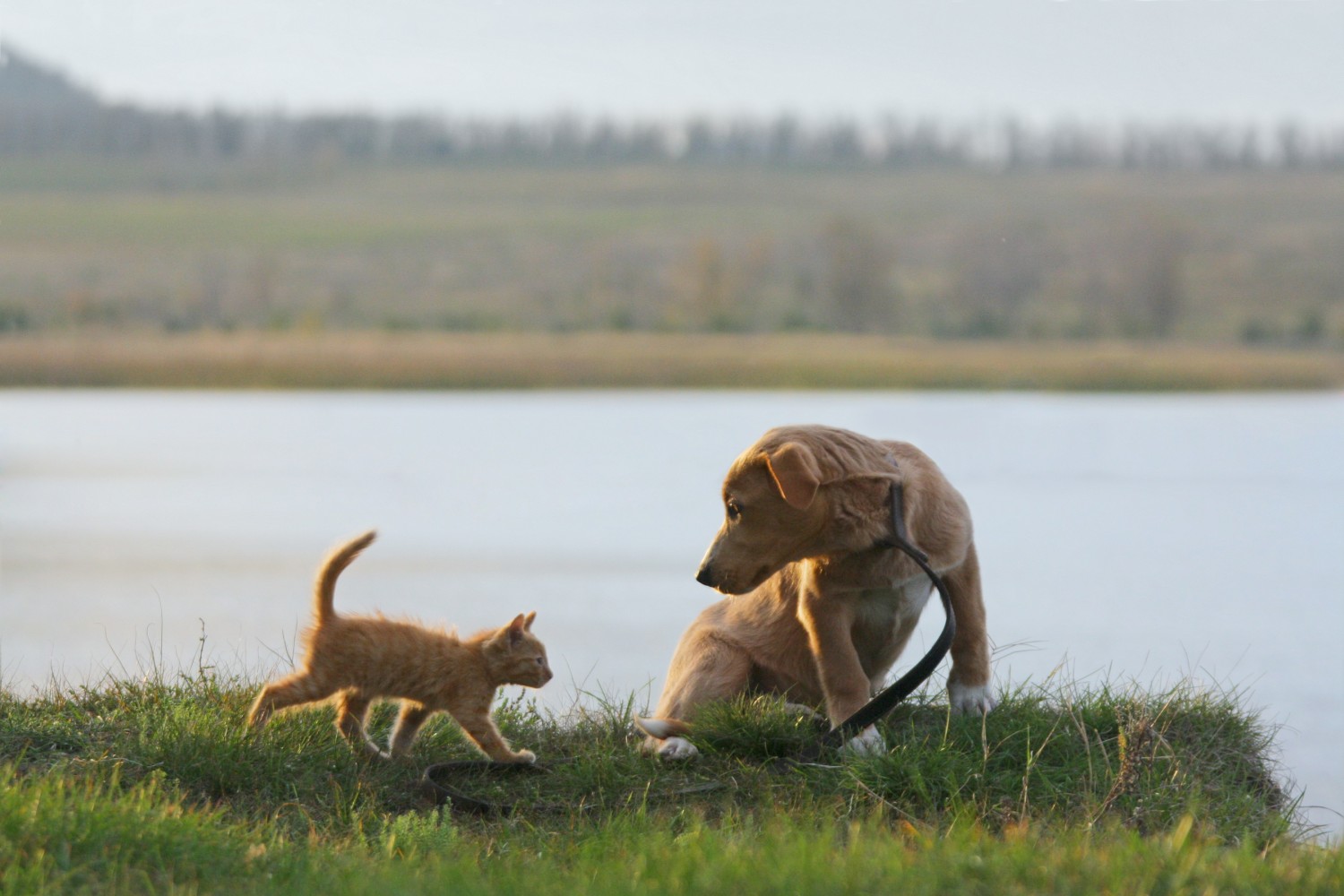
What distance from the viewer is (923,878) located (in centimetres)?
307

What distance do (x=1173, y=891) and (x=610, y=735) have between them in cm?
244

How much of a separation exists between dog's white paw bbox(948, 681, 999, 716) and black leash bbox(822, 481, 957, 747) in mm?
388

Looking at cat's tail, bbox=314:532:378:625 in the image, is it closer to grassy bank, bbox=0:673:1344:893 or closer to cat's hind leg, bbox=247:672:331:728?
cat's hind leg, bbox=247:672:331:728

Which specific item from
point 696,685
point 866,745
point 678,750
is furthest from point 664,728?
point 866,745

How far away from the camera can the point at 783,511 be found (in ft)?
13.7

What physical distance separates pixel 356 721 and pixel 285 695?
1.16 feet

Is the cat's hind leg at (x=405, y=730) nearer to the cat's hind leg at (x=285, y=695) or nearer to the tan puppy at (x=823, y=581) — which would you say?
the cat's hind leg at (x=285, y=695)

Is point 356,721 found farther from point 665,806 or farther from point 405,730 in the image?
point 665,806

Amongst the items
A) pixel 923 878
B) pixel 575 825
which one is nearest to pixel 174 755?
pixel 575 825

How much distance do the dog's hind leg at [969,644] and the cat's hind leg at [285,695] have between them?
7.70ft

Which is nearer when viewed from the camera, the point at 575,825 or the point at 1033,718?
the point at 575,825

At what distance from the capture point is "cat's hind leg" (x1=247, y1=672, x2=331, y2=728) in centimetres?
441

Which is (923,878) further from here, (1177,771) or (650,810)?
Result: (1177,771)

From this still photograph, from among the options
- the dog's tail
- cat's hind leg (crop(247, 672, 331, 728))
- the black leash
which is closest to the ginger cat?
cat's hind leg (crop(247, 672, 331, 728))
